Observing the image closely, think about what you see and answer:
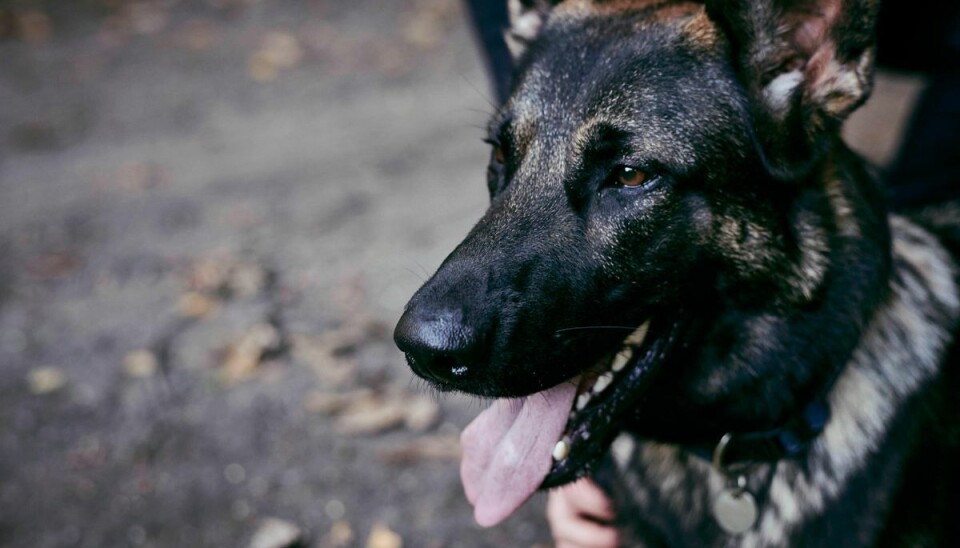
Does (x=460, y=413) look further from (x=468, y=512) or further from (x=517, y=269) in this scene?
(x=517, y=269)

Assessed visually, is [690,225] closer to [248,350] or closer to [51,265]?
[248,350]

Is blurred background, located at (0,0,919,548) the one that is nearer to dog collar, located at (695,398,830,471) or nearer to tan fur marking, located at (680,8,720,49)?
dog collar, located at (695,398,830,471)

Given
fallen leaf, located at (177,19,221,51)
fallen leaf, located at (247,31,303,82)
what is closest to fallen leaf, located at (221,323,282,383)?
fallen leaf, located at (247,31,303,82)

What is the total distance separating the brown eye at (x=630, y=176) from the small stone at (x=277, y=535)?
6.13 ft

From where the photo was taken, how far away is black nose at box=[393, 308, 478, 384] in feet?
5.27

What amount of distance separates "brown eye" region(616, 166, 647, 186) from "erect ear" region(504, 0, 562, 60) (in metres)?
0.67

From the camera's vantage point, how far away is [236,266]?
4.33 m

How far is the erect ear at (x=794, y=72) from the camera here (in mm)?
1783

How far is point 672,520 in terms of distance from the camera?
212cm

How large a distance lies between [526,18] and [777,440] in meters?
1.43

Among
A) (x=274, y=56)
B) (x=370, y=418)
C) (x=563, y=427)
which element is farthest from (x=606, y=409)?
(x=274, y=56)

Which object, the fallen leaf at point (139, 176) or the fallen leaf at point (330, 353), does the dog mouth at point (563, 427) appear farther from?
the fallen leaf at point (139, 176)

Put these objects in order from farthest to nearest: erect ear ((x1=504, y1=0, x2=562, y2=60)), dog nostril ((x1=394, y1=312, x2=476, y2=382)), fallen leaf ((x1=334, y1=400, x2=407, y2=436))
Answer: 1. fallen leaf ((x1=334, y1=400, x2=407, y2=436))
2. erect ear ((x1=504, y1=0, x2=562, y2=60))
3. dog nostril ((x1=394, y1=312, x2=476, y2=382))

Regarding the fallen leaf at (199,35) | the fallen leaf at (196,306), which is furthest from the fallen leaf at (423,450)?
the fallen leaf at (199,35)
